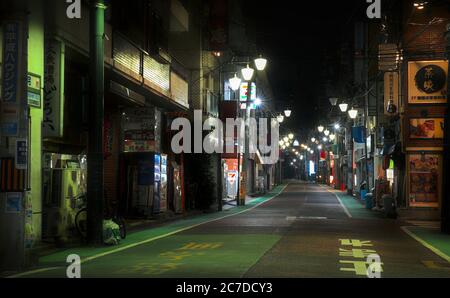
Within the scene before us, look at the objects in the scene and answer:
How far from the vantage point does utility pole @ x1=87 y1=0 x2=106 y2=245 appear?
51.3 ft

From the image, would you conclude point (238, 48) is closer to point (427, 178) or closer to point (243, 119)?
point (243, 119)

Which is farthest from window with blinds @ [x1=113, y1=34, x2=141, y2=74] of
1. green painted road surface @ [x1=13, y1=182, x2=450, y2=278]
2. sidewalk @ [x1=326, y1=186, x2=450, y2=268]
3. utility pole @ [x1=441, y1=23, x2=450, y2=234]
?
sidewalk @ [x1=326, y1=186, x2=450, y2=268]

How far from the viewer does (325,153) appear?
98938 millimetres

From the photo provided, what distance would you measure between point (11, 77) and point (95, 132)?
4.43 meters

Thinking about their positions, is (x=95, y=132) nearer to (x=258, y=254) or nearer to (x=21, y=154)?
(x=21, y=154)

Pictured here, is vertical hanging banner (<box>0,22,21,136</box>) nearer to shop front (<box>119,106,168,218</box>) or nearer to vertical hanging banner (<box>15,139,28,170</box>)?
vertical hanging banner (<box>15,139,28,170</box>)

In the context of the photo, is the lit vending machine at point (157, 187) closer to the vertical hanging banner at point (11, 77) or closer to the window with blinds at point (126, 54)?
the window with blinds at point (126, 54)

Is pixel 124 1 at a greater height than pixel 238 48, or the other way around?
pixel 238 48

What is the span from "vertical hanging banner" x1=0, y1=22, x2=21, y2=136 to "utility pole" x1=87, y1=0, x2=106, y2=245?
14.1 feet

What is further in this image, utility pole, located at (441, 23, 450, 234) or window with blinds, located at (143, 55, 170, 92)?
window with blinds, located at (143, 55, 170, 92)

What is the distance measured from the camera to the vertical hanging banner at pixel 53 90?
16359 millimetres

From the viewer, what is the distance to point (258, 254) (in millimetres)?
13711
